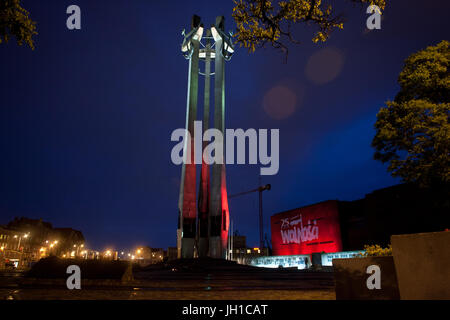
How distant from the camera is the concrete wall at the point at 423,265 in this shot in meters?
3.65

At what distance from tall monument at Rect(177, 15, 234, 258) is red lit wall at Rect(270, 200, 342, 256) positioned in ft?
46.6

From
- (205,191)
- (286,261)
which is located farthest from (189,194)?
(286,261)

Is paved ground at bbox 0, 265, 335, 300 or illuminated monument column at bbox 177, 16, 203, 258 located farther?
illuminated monument column at bbox 177, 16, 203, 258

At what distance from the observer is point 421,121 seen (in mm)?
11281

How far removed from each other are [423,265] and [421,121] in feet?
31.0

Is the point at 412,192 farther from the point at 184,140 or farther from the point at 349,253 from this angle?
the point at 184,140

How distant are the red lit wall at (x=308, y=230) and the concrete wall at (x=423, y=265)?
113 feet

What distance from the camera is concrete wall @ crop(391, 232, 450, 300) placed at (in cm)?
365

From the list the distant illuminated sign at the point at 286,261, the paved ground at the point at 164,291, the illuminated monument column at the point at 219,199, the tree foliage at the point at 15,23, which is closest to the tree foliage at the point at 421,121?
the paved ground at the point at 164,291

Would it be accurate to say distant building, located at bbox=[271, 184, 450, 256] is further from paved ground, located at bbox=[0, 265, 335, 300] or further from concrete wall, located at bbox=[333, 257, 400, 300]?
concrete wall, located at bbox=[333, 257, 400, 300]

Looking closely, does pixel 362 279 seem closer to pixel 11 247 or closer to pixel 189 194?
pixel 189 194

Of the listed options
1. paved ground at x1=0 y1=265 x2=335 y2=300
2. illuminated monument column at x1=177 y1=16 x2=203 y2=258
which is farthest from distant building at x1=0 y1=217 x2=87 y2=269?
paved ground at x1=0 y1=265 x2=335 y2=300
